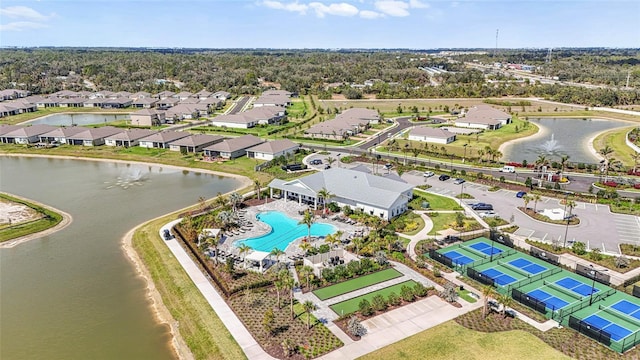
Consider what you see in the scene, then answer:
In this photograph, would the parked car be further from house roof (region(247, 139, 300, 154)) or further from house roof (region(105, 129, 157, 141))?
house roof (region(105, 129, 157, 141))

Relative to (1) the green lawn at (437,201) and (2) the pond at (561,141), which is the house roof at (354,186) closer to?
(1) the green lawn at (437,201)

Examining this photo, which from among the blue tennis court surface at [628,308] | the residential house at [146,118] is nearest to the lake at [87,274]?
the blue tennis court surface at [628,308]

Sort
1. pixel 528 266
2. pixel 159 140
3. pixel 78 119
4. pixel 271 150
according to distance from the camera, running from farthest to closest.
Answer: pixel 78 119
pixel 159 140
pixel 271 150
pixel 528 266

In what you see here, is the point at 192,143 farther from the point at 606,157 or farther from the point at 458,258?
the point at 606,157

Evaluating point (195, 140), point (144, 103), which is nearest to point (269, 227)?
point (195, 140)

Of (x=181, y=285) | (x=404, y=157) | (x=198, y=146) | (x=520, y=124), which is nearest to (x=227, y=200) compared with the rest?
(x=181, y=285)

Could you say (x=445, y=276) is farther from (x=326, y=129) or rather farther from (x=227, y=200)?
(x=326, y=129)
